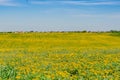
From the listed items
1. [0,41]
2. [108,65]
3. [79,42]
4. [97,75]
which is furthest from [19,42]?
[97,75]

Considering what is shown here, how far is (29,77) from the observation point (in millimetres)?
9641

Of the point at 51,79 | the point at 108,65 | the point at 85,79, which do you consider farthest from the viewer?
the point at 108,65

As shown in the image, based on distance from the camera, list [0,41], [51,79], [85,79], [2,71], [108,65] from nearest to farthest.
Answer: [51,79] < [85,79] < [2,71] < [108,65] < [0,41]

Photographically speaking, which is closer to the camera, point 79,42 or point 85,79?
point 85,79

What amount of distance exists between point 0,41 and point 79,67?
34830mm

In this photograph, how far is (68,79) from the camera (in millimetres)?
9375

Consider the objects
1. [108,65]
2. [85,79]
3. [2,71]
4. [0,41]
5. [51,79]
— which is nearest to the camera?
[51,79]

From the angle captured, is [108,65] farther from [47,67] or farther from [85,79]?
[85,79]

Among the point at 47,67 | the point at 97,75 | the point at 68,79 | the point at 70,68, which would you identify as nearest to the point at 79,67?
the point at 70,68

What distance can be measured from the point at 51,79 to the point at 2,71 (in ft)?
8.36

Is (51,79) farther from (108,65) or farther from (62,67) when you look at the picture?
(108,65)

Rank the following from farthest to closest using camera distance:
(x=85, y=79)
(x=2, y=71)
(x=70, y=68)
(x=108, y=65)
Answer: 1. (x=108, y=65)
2. (x=70, y=68)
3. (x=2, y=71)
4. (x=85, y=79)

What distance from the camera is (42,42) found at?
47.1m

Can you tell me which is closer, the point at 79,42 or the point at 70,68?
the point at 70,68
